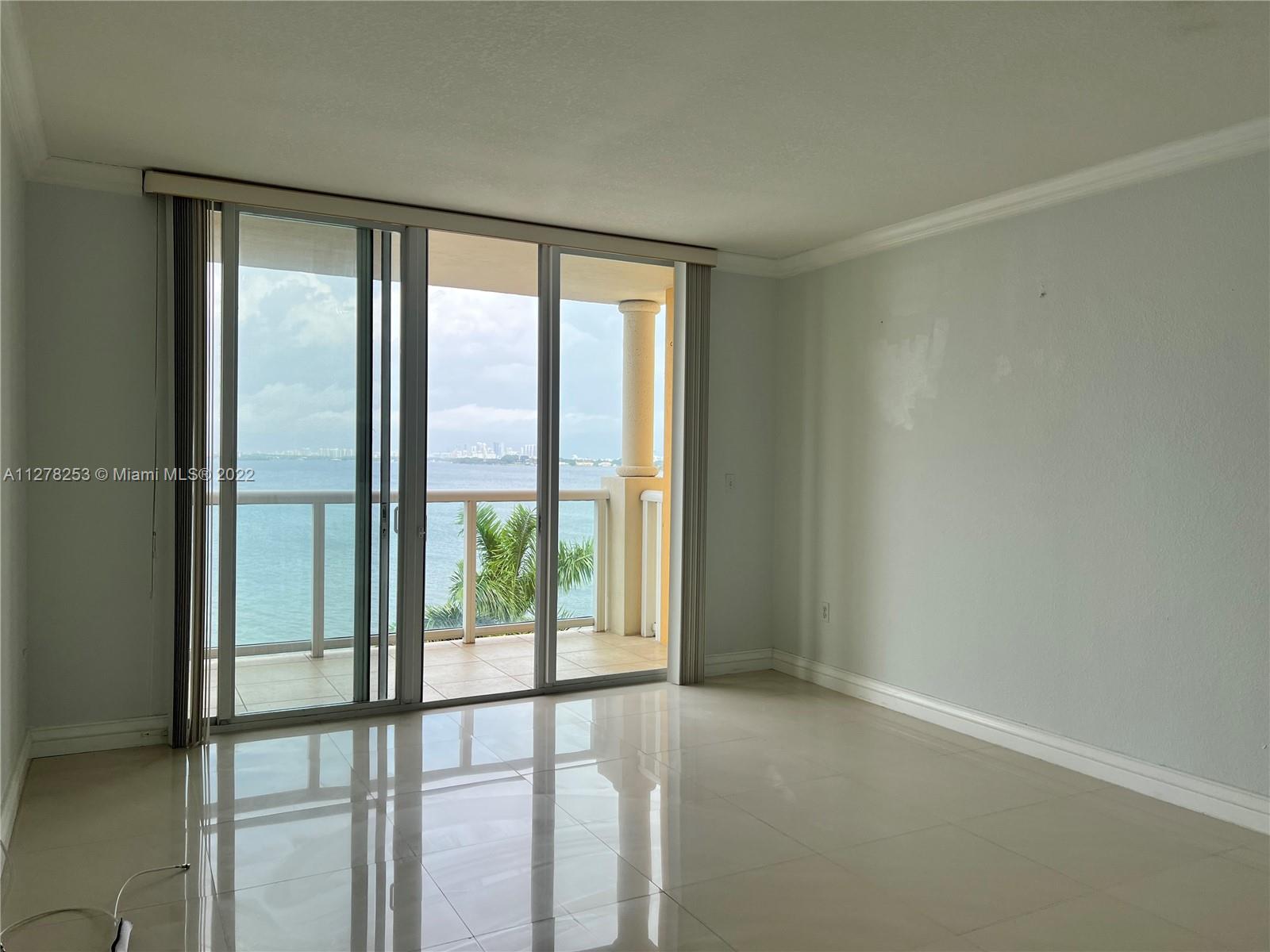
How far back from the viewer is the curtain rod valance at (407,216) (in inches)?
154

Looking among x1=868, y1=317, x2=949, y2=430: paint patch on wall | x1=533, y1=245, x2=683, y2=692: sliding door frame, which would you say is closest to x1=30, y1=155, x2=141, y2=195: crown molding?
x1=533, y1=245, x2=683, y2=692: sliding door frame

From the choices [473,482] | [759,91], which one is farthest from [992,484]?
[473,482]

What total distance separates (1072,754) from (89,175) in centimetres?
492

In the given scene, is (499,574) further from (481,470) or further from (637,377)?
(637,377)

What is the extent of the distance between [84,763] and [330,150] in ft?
9.06

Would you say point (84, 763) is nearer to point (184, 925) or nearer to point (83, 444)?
point (83, 444)

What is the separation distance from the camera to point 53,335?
3783 millimetres

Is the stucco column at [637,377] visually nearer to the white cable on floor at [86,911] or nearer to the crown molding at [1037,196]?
the crown molding at [1037,196]

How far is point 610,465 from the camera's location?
17.9 feet

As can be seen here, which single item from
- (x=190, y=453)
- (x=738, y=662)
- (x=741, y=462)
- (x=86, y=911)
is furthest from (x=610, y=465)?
(x=86, y=911)

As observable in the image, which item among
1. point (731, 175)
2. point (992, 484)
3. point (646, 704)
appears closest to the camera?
point (731, 175)

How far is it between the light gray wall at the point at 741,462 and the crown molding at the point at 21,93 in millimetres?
3403

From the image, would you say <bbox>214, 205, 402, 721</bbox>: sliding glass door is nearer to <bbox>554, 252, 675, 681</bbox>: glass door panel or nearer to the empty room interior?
the empty room interior

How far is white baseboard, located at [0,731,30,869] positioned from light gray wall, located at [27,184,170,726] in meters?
0.22
